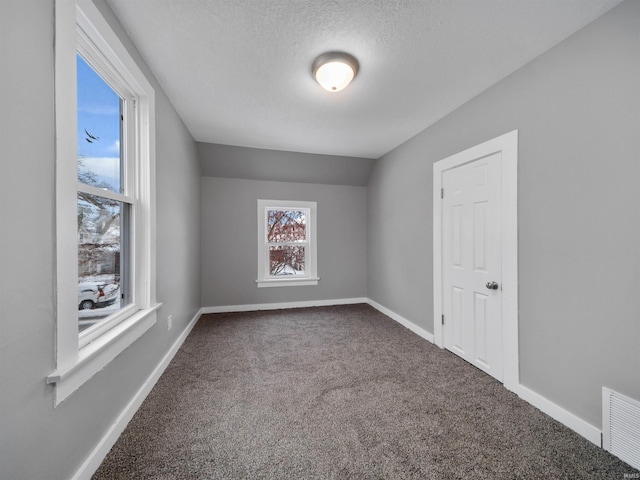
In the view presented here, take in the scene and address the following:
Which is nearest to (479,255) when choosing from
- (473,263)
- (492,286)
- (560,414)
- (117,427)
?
(473,263)

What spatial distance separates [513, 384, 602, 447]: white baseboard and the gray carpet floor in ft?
0.16

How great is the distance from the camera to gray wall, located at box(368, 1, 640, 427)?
1409 mm

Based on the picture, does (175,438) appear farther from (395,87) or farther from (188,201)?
(395,87)

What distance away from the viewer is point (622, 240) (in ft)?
4.69

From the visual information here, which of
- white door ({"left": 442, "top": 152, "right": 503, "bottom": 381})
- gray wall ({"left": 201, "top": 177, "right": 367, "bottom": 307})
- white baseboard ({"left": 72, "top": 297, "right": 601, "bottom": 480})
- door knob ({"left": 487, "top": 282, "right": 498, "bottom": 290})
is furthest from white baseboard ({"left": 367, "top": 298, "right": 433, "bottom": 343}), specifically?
door knob ({"left": 487, "top": 282, "right": 498, "bottom": 290})

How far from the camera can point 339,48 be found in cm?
179

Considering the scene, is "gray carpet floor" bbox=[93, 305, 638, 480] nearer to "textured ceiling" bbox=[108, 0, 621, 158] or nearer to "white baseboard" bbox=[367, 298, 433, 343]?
"white baseboard" bbox=[367, 298, 433, 343]

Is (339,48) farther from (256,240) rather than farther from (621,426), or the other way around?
(256,240)

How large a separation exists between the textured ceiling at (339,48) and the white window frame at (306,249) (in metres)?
1.71

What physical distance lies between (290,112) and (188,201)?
5.30 ft

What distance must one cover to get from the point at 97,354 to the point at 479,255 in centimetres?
274

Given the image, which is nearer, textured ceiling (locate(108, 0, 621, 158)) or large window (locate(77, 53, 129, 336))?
large window (locate(77, 53, 129, 336))

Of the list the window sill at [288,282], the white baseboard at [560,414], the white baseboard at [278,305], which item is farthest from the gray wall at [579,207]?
the window sill at [288,282]

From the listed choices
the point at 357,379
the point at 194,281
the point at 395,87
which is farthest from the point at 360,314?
the point at 395,87
